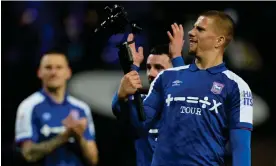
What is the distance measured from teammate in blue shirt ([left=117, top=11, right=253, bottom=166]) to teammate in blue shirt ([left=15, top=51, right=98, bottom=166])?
2372 mm

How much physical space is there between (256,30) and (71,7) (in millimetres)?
2454

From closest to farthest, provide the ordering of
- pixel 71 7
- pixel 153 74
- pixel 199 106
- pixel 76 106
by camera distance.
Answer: pixel 199 106, pixel 153 74, pixel 76 106, pixel 71 7

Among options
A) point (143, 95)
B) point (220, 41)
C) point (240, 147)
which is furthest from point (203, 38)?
point (143, 95)

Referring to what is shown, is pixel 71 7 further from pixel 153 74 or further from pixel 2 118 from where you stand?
pixel 153 74

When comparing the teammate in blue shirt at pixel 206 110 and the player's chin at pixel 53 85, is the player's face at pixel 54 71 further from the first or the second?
the teammate in blue shirt at pixel 206 110

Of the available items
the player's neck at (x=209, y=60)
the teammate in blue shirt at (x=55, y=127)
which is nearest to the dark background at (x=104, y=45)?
the teammate in blue shirt at (x=55, y=127)

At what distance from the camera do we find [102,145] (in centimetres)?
826

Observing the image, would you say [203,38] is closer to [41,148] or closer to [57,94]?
[41,148]

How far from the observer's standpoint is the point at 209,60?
424 centimetres

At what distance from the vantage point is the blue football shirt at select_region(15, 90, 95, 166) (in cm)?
652

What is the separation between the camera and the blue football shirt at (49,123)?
6.52 metres

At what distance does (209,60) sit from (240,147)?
60 centimetres

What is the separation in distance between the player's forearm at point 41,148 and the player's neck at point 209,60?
2.56 m

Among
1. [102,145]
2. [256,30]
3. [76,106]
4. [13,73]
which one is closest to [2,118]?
[13,73]
